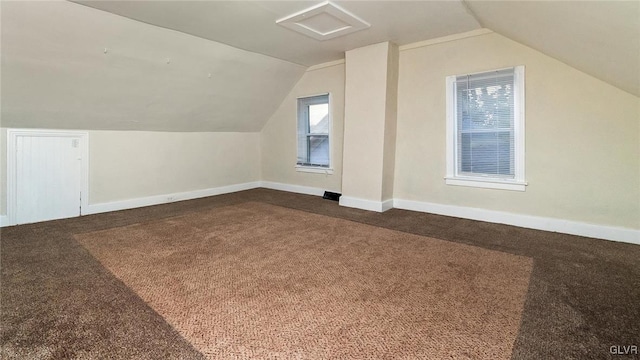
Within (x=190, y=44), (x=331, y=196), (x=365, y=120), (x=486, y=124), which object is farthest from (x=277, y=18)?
(x=331, y=196)

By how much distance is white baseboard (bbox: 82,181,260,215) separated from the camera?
424cm

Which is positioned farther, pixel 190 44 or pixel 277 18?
pixel 190 44

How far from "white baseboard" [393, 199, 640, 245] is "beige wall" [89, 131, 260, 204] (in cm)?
328

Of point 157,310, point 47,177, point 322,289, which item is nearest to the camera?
point 157,310

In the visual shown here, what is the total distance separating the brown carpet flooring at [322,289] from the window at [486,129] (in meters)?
1.30

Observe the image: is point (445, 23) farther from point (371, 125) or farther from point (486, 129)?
point (371, 125)

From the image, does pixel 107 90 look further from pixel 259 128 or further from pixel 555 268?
pixel 555 268

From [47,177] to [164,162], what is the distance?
1.44m

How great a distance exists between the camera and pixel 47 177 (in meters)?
3.83

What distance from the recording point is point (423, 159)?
4176mm

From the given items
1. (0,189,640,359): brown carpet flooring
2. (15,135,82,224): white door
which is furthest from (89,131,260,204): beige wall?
(0,189,640,359): brown carpet flooring

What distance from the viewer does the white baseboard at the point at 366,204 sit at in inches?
166

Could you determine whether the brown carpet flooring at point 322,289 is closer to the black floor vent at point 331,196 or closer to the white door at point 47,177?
the white door at point 47,177

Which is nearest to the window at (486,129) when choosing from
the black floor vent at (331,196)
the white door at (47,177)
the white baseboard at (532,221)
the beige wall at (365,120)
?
the white baseboard at (532,221)
